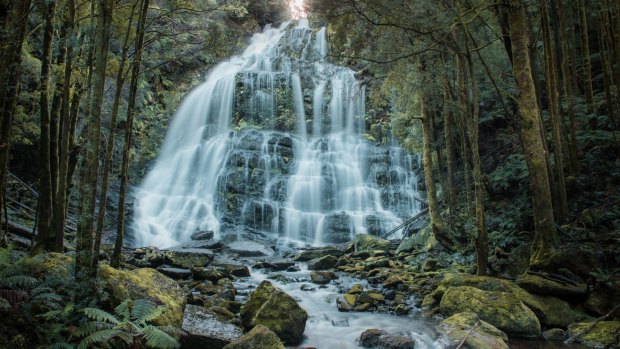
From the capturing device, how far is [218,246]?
650 inches

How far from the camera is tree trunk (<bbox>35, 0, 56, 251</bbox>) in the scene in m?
6.67

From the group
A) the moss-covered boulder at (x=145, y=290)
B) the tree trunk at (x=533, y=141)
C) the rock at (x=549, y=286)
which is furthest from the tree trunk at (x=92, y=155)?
the tree trunk at (x=533, y=141)

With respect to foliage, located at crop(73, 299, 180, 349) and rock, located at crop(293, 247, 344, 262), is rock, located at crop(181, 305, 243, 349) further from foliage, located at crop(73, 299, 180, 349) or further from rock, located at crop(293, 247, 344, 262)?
rock, located at crop(293, 247, 344, 262)

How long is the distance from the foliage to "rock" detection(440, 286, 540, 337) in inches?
195

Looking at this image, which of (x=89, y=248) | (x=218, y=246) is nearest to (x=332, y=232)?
(x=218, y=246)

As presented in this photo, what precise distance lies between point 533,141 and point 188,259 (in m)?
9.90

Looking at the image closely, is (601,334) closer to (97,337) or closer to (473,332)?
(473,332)

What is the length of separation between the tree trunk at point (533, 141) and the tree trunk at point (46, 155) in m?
8.50

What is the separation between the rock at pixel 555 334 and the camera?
20.0 ft

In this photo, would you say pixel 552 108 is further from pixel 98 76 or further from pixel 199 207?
pixel 199 207

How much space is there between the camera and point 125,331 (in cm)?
406

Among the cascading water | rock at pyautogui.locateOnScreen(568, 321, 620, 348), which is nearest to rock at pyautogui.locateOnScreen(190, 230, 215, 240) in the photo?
the cascading water

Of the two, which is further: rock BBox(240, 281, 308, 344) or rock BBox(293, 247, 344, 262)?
rock BBox(293, 247, 344, 262)

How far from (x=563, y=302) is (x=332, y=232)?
13.7 meters
